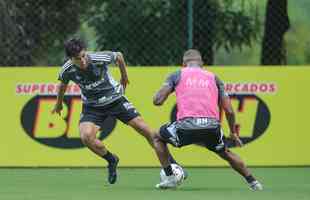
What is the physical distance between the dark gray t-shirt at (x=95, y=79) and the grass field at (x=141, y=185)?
3.22ft

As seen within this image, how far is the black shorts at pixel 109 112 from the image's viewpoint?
13.0 metres

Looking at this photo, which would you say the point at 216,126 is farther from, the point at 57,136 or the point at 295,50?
the point at 295,50

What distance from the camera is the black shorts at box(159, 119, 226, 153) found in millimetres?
11977

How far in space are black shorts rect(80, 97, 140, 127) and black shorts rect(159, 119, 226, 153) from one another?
102 centimetres

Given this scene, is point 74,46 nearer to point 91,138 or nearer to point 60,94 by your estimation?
point 60,94

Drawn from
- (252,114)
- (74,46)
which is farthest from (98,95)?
(252,114)

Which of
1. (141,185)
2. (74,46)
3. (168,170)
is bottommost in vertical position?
(141,185)

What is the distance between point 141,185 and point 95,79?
131 cm

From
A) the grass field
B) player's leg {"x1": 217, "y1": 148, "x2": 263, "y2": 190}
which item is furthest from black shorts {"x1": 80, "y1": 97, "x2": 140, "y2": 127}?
player's leg {"x1": 217, "y1": 148, "x2": 263, "y2": 190}

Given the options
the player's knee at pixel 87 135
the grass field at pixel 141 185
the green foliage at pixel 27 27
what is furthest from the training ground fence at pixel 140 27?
the player's knee at pixel 87 135

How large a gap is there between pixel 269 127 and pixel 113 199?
17.2ft

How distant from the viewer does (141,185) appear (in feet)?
42.4

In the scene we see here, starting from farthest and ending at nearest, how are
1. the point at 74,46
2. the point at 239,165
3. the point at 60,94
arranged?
the point at 60,94 < the point at 74,46 < the point at 239,165

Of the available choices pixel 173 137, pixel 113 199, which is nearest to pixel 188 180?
pixel 173 137
